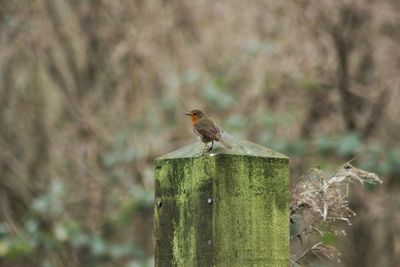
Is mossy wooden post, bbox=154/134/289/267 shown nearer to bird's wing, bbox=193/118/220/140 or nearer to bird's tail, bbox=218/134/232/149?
bird's tail, bbox=218/134/232/149

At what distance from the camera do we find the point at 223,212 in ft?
7.73

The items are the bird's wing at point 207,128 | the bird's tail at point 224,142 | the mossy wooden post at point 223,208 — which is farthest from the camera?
the bird's wing at point 207,128

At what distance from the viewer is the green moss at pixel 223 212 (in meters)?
2.36

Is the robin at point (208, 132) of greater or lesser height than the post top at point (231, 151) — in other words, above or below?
above

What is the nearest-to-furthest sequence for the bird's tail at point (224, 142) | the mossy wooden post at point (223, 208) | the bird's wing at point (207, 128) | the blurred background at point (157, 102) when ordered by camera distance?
the mossy wooden post at point (223, 208), the bird's tail at point (224, 142), the bird's wing at point (207, 128), the blurred background at point (157, 102)

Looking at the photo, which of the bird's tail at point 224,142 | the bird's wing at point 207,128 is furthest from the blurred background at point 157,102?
the bird's tail at point 224,142

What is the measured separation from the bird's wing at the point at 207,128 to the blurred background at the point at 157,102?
5.05 meters

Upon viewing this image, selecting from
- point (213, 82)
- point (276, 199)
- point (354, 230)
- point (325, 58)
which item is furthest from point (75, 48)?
point (276, 199)

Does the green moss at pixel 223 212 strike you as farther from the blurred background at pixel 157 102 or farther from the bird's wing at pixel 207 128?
the blurred background at pixel 157 102

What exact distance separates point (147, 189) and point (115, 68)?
199cm

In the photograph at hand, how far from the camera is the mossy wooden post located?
236 cm

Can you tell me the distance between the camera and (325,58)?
9.17m

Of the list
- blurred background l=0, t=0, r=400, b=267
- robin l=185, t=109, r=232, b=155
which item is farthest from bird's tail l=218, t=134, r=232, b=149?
blurred background l=0, t=0, r=400, b=267

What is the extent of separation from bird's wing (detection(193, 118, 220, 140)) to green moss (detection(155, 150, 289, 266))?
183 mm
